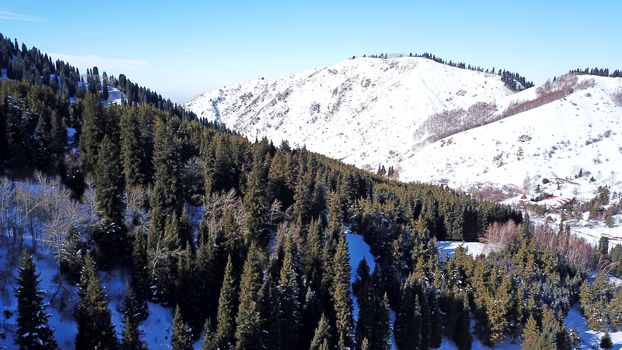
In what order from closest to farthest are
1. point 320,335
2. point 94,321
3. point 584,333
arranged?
1. point 94,321
2. point 320,335
3. point 584,333

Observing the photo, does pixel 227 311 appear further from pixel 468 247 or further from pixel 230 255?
pixel 468 247

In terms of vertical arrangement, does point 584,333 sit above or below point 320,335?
below

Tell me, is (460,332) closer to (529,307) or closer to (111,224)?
(529,307)

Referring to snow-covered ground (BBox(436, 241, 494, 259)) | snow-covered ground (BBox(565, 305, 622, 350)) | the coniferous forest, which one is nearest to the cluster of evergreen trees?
the coniferous forest

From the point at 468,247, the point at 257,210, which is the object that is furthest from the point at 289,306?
the point at 468,247

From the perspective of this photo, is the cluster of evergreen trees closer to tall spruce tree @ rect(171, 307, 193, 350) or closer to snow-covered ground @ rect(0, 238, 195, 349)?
snow-covered ground @ rect(0, 238, 195, 349)

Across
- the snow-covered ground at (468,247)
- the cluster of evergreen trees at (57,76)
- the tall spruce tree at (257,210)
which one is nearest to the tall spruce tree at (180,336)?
the tall spruce tree at (257,210)

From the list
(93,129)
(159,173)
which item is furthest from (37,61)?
(159,173)

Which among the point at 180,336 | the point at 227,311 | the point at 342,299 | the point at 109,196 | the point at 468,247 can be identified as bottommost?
the point at 468,247

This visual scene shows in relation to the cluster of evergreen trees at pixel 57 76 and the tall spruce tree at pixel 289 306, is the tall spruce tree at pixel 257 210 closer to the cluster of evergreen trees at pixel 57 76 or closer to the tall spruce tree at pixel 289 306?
the tall spruce tree at pixel 289 306
